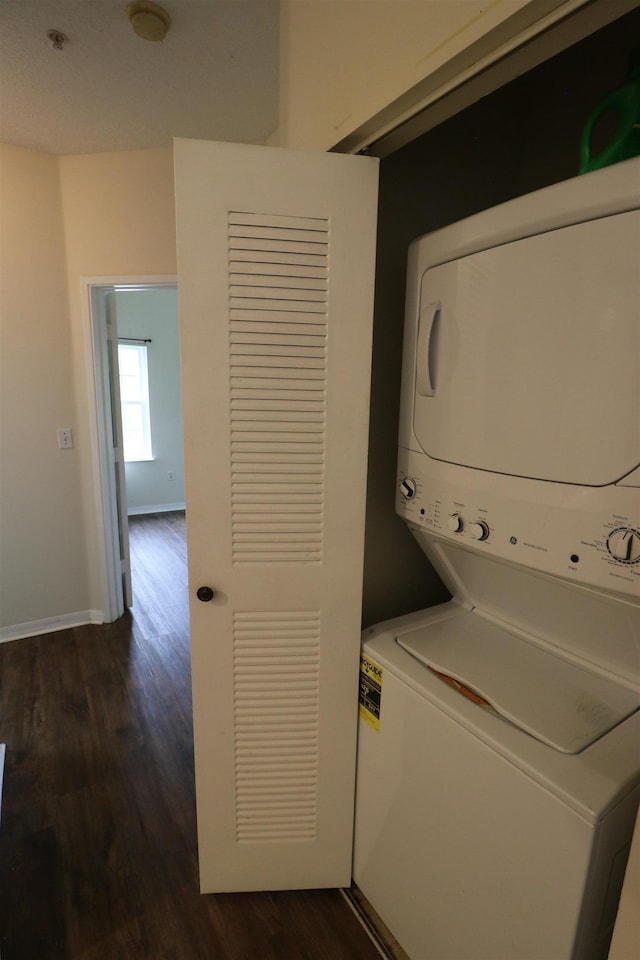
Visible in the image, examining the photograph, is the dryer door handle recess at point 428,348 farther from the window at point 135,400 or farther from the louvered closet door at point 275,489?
the window at point 135,400

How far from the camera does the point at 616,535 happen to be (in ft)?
2.67

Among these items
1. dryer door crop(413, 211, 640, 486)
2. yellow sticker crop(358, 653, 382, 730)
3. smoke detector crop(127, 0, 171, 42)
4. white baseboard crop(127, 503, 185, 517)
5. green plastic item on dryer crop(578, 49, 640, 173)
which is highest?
smoke detector crop(127, 0, 171, 42)

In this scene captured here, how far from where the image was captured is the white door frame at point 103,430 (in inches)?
103

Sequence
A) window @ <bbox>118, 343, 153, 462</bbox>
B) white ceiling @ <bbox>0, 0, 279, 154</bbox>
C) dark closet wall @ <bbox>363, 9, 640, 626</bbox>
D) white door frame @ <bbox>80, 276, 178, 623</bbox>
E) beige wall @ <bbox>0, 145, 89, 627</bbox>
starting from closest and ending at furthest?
dark closet wall @ <bbox>363, 9, 640, 626</bbox> → white ceiling @ <bbox>0, 0, 279, 154</bbox> → beige wall @ <bbox>0, 145, 89, 627</bbox> → white door frame @ <bbox>80, 276, 178, 623</bbox> → window @ <bbox>118, 343, 153, 462</bbox>

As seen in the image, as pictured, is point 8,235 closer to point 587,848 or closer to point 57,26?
point 57,26

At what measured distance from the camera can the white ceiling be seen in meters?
1.49

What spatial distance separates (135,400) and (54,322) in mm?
2795

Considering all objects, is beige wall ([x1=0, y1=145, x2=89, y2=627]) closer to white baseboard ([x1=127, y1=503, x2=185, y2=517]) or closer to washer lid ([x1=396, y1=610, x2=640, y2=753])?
washer lid ([x1=396, y1=610, x2=640, y2=753])

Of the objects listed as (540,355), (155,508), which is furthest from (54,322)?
(155,508)

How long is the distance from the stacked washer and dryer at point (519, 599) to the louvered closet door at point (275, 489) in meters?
0.14

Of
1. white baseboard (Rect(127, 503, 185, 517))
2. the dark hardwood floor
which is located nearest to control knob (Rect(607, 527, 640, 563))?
the dark hardwood floor

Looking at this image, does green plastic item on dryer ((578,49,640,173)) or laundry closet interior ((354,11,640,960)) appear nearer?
green plastic item on dryer ((578,49,640,173))

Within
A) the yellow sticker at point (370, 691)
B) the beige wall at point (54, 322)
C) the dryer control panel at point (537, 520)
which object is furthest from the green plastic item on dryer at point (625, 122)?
the beige wall at point (54, 322)

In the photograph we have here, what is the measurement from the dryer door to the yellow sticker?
1.89 feet
